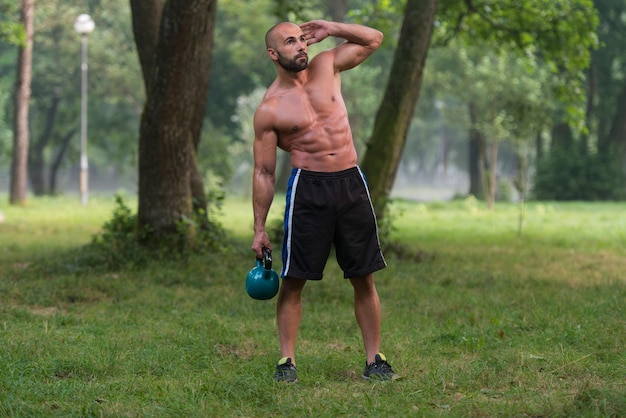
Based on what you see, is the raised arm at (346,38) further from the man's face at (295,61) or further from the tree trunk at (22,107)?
the tree trunk at (22,107)

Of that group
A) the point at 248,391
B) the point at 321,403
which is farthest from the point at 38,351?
the point at 321,403

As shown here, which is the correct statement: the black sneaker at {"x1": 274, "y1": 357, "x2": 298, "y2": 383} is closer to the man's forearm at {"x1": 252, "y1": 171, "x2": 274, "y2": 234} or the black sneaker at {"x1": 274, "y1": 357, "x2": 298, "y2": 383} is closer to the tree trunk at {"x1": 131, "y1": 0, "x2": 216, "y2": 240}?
the man's forearm at {"x1": 252, "y1": 171, "x2": 274, "y2": 234}

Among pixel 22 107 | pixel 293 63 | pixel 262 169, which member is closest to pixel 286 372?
pixel 262 169

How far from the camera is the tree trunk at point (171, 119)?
10.9 metres

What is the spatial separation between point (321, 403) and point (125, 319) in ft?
11.0

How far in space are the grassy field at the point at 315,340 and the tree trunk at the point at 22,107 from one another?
49.5ft

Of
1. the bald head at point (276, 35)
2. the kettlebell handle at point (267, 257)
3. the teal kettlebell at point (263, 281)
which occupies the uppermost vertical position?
the bald head at point (276, 35)

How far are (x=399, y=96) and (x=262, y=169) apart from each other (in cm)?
753

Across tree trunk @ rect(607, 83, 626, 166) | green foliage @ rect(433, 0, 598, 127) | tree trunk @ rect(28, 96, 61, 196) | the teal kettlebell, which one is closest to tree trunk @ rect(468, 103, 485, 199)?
tree trunk @ rect(607, 83, 626, 166)

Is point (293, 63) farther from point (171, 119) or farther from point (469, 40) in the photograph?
point (469, 40)

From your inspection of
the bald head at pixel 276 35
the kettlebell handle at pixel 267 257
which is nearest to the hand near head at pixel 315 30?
the bald head at pixel 276 35

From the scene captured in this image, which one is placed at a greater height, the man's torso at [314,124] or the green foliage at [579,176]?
the man's torso at [314,124]

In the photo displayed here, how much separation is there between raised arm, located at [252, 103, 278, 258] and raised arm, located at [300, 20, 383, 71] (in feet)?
1.83

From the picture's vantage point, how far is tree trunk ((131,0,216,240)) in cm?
1088
